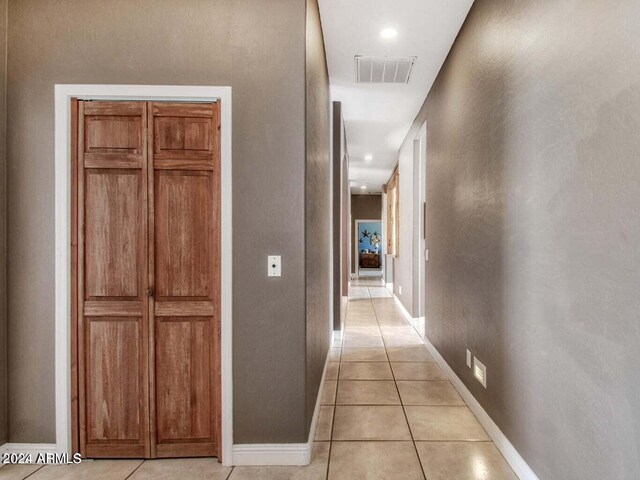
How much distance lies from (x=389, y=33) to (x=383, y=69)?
0.61m

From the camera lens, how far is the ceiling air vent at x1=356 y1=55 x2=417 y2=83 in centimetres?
323

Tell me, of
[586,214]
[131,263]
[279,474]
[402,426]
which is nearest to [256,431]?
[279,474]

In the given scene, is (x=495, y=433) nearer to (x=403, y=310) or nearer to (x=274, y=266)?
(x=274, y=266)

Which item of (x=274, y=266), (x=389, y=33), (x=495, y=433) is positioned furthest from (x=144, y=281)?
(x=389, y=33)

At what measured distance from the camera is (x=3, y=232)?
6.38 ft

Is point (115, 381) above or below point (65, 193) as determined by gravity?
below

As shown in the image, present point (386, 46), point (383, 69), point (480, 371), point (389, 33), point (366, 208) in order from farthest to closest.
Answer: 1. point (366, 208)
2. point (383, 69)
3. point (386, 46)
4. point (389, 33)
5. point (480, 371)

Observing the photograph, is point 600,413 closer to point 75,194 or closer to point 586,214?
point 586,214

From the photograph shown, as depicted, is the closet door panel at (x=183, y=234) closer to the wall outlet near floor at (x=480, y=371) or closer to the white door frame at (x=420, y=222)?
the wall outlet near floor at (x=480, y=371)

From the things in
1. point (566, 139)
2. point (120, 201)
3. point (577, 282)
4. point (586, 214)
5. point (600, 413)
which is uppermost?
point (566, 139)

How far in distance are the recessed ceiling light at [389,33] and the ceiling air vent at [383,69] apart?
0.36 metres

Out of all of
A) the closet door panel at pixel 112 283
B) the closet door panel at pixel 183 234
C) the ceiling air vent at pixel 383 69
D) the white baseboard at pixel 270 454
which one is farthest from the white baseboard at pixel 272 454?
the ceiling air vent at pixel 383 69

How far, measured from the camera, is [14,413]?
195 centimetres

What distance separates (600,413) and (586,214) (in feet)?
2.36
